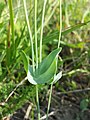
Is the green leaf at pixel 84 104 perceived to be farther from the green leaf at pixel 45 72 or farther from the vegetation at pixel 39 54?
the green leaf at pixel 45 72

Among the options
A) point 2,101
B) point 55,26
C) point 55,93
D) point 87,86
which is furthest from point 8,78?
point 55,26

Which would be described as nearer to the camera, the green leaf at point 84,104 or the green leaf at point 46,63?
the green leaf at point 46,63

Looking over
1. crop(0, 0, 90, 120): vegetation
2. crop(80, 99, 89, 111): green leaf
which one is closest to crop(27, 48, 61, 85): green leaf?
crop(0, 0, 90, 120): vegetation

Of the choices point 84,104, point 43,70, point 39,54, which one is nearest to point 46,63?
point 43,70

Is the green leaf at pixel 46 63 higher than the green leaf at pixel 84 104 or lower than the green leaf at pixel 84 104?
higher

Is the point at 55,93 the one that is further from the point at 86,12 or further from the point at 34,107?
the point at 86,12

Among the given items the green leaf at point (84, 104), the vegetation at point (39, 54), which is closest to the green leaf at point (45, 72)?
the vegetation at point (39, 54)

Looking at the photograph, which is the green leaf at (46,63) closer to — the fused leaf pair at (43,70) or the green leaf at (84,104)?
the fused leaf pair at (43,70)

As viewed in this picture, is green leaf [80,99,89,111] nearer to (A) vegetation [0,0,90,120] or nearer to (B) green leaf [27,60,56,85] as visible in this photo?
(A) vegetation [0,0,90,120]
